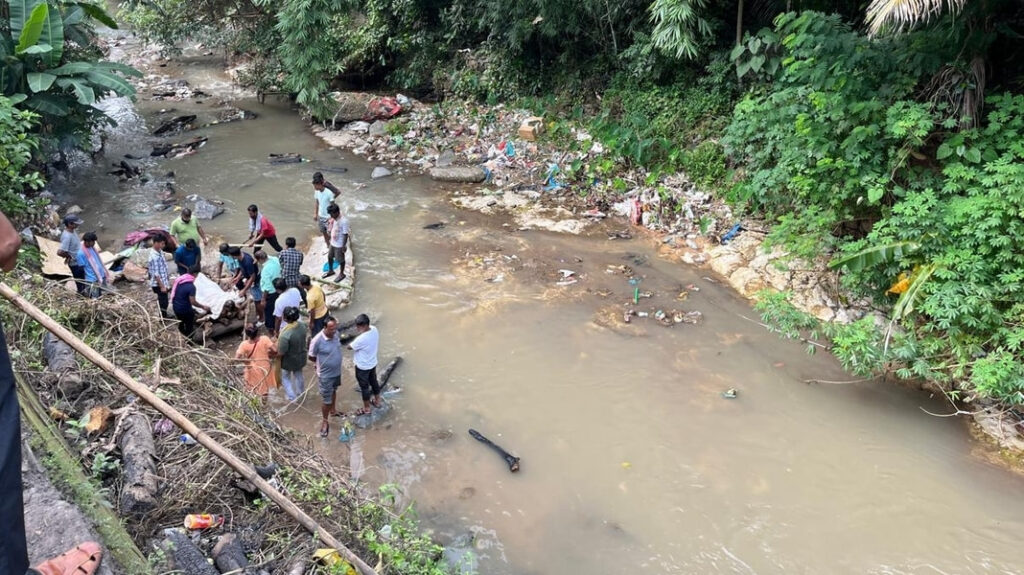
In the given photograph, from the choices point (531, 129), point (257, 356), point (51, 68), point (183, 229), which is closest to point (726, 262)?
point (531, 129)

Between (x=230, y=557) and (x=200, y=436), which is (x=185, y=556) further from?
(x=200, y=436)

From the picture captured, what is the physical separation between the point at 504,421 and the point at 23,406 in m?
4.21

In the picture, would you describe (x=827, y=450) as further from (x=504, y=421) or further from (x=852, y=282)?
(x=504, y=421)

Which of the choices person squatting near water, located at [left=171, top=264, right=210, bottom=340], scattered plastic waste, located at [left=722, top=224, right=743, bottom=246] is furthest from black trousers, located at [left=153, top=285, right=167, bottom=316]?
scattered plastic waste, located at [left=722, top=224, right=743, bottom=246]

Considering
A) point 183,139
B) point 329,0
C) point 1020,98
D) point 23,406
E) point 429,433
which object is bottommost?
point 429,433

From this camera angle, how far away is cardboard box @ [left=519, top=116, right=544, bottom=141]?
13609 mm

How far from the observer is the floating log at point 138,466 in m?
3.35

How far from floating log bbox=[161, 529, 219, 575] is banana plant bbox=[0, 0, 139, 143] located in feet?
28.2

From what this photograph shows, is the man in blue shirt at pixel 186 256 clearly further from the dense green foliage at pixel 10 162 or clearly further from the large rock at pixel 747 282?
the large rock at pixel 747 282

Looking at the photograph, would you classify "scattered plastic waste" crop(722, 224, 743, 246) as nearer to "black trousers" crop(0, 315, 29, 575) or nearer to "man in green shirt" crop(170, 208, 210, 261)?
"man in green shirt" crop(170, 208, 210, 261)

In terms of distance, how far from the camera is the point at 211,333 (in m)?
7.62

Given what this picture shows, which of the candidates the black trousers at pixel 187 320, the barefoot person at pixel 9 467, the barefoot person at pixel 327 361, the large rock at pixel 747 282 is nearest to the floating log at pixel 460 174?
the large rock at pixel 747 282

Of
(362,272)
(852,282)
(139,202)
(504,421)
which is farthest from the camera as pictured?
(139,202)

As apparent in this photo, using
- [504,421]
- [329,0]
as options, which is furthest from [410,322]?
[329,0]
